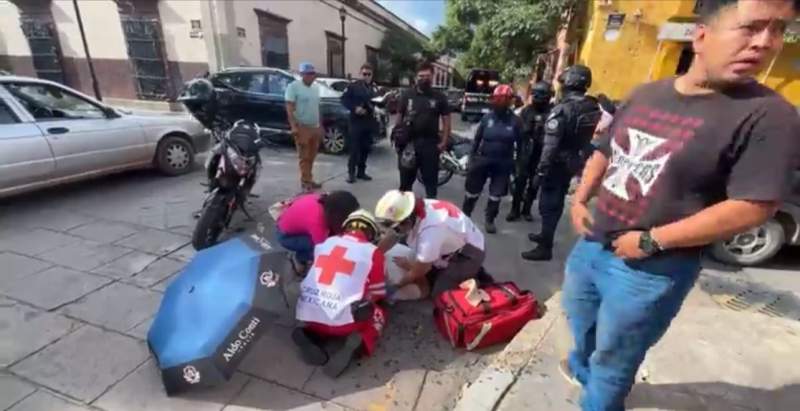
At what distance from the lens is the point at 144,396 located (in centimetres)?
214

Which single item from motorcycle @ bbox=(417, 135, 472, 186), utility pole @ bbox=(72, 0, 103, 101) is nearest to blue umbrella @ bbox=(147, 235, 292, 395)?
motorcycle @ bbox=(417, 135, 472, 186)

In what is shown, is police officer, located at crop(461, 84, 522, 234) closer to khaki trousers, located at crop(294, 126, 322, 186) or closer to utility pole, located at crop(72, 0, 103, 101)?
khaki trousers, located at crop(294, 126, 322, 186)

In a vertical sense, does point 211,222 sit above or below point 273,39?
below

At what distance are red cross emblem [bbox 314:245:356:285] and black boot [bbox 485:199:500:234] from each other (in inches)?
97.4

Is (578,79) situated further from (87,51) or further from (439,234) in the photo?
(87,51)

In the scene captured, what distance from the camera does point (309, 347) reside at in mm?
2352

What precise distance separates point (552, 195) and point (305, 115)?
328cm

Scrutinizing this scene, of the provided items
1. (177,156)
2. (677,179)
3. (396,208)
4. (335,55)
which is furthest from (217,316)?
(335,55)

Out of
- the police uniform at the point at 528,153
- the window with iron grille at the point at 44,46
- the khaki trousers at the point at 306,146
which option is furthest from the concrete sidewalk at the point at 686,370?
the window with iron grille at the point at 44,46

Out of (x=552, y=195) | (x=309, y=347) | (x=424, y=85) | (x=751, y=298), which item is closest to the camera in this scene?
(x=309, y=347)

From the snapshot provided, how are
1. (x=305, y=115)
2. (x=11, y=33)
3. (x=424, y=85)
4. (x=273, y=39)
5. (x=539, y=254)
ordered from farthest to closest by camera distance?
1. (x=273, y=39)
2. (x=11, y=33)
3. (x=305, y=115)
4. (x=424, y=85)
5. (x=539, y=254)

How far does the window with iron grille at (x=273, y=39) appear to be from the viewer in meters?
14.0

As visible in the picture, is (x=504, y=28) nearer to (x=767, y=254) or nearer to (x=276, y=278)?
(x=767, y=254)

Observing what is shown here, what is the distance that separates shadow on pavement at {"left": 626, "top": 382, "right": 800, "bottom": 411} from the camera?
6.59 feet
